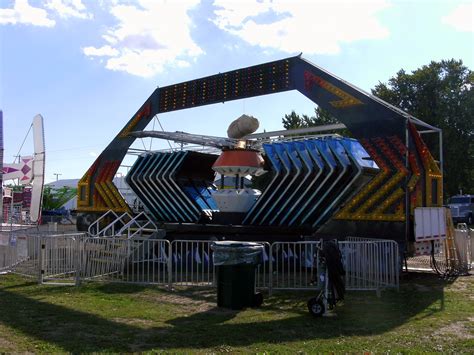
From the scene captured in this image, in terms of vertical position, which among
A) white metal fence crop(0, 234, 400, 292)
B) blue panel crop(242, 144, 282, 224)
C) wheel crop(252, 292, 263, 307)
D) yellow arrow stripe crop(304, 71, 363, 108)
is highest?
yellow arrow stripe crop(304, 71, 363, 108)

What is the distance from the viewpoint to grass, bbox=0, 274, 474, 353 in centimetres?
659

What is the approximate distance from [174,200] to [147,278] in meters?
7.83

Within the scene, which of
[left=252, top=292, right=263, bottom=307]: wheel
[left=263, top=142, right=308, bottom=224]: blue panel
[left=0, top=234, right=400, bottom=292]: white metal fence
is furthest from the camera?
[left=263, top=142, right=308, bottom=224]: blue panel

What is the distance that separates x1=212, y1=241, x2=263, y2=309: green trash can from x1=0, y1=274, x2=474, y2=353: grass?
1.02ft

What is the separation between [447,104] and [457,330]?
1420 inches

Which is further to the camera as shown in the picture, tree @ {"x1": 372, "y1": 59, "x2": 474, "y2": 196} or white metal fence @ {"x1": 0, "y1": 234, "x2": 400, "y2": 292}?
tree @ {"x1": 372, "y1": 59, "x2": 474, "y2": 196}

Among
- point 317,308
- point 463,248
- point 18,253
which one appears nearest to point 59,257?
point 18,253

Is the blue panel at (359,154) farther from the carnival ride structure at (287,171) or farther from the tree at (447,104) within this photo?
the tree at (447,104)

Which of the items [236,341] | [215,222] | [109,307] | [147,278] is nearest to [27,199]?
[215,222]

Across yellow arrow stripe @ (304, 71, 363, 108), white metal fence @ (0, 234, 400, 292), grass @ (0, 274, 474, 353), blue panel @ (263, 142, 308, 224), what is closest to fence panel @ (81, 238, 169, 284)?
white metal fence @ (0, 234, 400, 292)

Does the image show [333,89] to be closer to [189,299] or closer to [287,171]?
[287,171]

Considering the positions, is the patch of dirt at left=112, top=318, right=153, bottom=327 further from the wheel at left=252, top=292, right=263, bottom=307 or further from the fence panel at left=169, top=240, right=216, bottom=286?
the fence panel at left=169, top=240, right=216, bottom=286

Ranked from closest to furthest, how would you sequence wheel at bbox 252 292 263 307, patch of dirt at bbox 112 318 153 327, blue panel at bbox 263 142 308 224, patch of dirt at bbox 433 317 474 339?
patch of dirt at bbox 433 317 474 339, patch of dirt at bbox 112 318 153 327, wheel at bbox 252 292 263 307, blue panel at bbox 263 142 308 224

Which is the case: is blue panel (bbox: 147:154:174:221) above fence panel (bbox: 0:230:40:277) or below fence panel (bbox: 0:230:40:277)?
above
